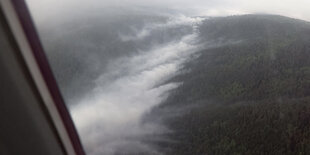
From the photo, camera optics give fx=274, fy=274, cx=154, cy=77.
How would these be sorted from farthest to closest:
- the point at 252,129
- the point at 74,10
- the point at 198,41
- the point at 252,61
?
the point at 198,41, the point at 252,61, the point at 252,129, the point at 74,10

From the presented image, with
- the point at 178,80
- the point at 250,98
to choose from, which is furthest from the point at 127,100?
the point at 250,98

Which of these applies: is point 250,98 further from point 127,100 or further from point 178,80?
point 127,100

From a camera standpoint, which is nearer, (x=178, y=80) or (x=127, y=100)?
(x=127, y=100)

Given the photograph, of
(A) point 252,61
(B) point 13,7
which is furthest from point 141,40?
(B) point 13,7

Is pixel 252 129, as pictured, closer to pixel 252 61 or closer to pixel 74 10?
pixel 252 61
